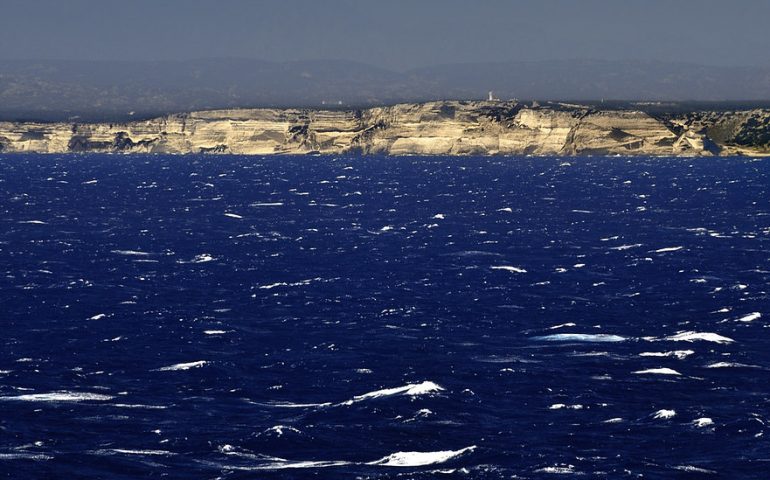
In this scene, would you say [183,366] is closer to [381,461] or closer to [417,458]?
[381,461]

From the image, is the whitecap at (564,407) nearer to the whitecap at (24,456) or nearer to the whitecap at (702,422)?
the whitecap at (702,422)

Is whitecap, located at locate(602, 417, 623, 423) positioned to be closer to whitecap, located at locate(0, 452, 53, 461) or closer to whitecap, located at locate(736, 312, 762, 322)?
whitecap, located at locate(0, 452, 53, 461)

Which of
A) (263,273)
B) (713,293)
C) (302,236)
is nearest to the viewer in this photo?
(713,293)

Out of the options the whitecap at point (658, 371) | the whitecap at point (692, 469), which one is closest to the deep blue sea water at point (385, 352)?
the whitecap at point (658, 371)

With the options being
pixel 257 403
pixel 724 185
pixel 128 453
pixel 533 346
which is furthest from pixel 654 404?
pixel 724 185

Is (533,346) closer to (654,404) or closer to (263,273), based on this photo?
(654,404)
